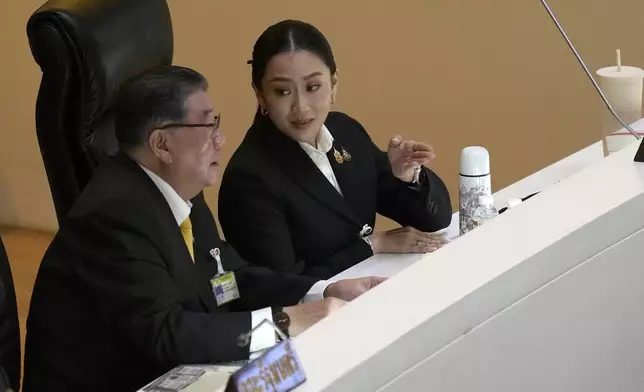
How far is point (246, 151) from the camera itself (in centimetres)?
212

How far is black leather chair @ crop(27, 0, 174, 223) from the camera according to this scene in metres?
1.78

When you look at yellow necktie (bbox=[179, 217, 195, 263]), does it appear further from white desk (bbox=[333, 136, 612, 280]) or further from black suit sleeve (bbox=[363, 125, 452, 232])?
black suit sleeve (bbox=[363, 125, 452, 232])

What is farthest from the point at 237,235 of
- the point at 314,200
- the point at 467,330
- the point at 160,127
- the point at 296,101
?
the point at 467,330

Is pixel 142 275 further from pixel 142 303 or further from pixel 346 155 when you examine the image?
pixel 346 155

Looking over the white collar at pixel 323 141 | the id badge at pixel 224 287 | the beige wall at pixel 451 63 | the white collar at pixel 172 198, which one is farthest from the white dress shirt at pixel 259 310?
the beige wall at pixel 451 63

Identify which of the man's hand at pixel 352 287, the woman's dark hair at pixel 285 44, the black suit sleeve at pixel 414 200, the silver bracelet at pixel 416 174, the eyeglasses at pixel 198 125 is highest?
the woman's dark hair at pixel 285 44

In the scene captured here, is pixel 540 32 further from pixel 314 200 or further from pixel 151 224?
pixel 151 224

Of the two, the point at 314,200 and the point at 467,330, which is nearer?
the point at 467,330

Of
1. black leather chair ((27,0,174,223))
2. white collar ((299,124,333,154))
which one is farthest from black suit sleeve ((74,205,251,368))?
white collar ((299,124,333,154))

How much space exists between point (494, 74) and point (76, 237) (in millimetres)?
1875

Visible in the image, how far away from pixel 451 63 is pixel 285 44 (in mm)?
1225

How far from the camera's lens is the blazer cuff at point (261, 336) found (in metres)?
1.39

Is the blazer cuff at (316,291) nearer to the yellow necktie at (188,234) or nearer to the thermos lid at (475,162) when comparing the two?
the yellow necktie at (188,234)

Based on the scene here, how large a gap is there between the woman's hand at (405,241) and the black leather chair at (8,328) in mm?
758
